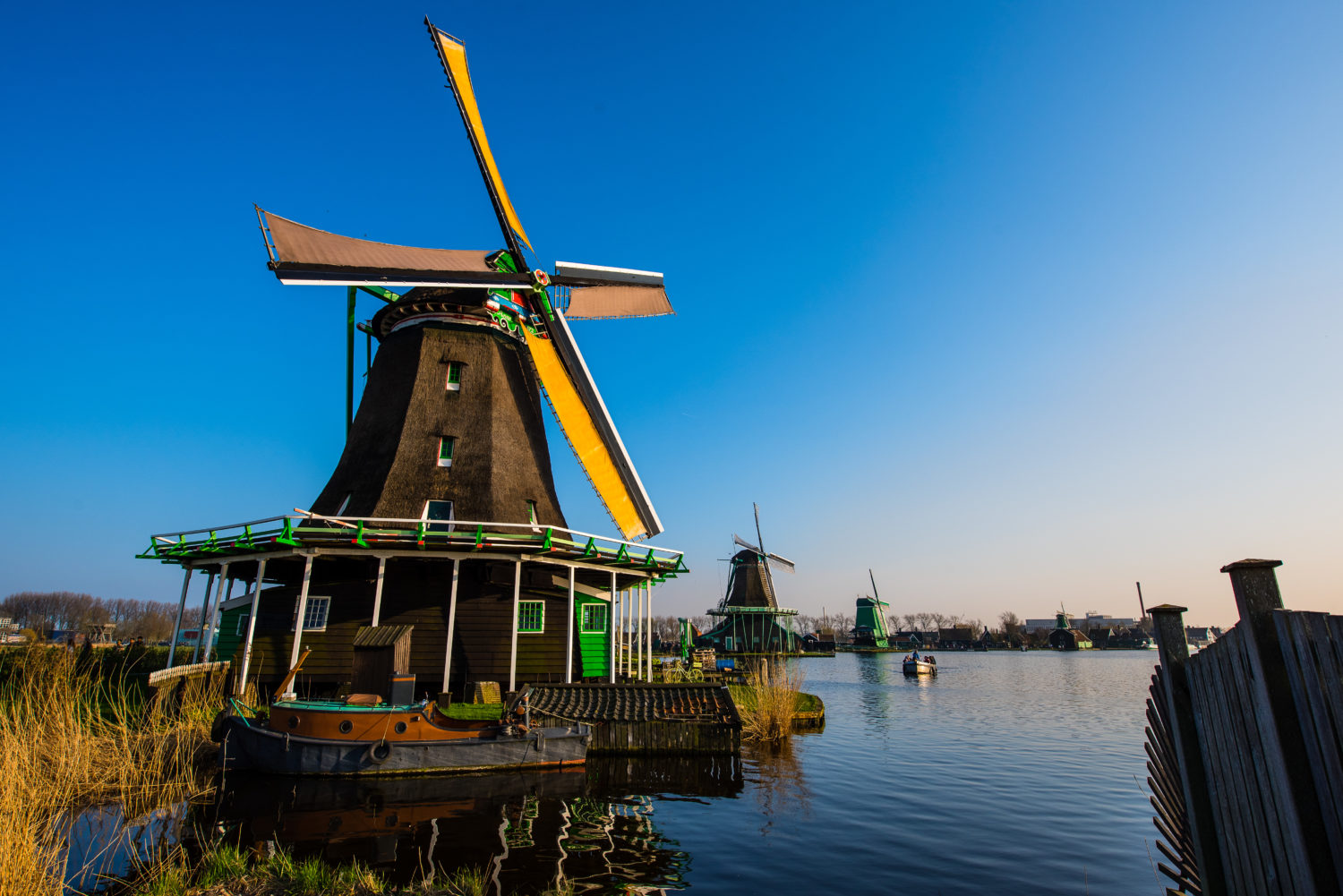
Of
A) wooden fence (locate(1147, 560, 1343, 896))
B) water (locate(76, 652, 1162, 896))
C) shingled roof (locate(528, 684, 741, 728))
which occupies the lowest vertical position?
water (locate(76, 652, 1162, 896))

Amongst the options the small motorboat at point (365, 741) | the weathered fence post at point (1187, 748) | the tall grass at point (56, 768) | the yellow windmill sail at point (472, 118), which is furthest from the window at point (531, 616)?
the weathered fence post at point (1187, 748)

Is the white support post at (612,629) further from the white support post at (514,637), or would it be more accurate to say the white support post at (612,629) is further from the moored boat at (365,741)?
the moored boat at (365,741)

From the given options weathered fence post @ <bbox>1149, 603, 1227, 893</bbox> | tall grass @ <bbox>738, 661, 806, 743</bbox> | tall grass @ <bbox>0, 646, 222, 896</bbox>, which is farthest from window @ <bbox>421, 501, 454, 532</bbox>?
weathered fence post @ <bbox>1149, 603, 1227, 893</bbox>

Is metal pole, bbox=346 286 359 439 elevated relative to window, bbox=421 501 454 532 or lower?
elevated

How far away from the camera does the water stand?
26.8ft

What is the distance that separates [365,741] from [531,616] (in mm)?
7061

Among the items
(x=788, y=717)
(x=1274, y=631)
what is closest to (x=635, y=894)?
(x=1274, y=631)

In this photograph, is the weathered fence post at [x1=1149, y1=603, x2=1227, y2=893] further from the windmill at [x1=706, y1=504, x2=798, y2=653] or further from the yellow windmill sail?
the windmill at [x1=706, y1=504, x2=798, y2=653]

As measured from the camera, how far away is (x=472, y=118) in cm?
2225

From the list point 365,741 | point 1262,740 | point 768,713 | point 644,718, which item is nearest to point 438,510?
point 365,741

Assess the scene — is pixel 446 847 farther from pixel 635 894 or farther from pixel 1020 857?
pixel 1020 857

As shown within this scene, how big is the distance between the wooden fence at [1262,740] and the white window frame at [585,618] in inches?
688

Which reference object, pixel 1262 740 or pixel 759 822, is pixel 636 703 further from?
pixel 1262 740

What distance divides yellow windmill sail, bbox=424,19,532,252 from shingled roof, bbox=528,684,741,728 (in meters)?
14.2
